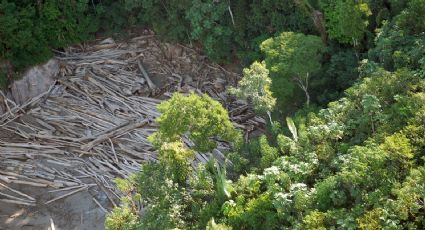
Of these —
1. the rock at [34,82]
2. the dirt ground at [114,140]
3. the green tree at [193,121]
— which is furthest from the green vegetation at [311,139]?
the rock at [34,82]

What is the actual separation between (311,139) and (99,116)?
5.74 metres

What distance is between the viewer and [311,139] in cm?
774

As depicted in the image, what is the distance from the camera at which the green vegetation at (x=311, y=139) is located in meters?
6.57

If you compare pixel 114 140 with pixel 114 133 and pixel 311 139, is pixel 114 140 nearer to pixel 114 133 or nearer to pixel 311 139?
pixel 114 133

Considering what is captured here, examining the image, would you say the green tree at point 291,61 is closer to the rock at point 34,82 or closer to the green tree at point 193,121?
the green tree at point 193,121

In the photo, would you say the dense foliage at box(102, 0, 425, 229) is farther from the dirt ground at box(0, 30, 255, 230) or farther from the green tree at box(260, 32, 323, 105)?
the dirt ground at box(0, 30, 255, 230)

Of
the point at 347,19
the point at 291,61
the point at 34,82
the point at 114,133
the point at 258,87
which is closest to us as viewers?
the point at 258,87

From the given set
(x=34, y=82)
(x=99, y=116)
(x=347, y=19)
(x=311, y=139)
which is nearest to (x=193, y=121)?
(x=311, y=139)

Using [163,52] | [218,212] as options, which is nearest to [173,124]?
[218,212]

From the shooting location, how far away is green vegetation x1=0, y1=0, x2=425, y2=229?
6.57 metres

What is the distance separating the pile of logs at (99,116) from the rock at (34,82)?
0.24 metres

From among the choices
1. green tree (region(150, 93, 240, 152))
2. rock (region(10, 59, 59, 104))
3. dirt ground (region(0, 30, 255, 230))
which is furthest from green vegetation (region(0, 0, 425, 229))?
rock (region(10, 59, 59, 104))

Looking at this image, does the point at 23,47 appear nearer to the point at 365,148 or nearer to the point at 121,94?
the point at 121,94

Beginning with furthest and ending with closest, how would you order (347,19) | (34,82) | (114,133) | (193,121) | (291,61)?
(34,82) < (114,133) < (347,19) < (291,61) < (193,121)
